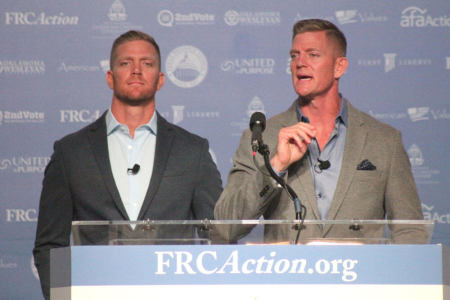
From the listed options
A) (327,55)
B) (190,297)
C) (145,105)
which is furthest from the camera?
(145,105)

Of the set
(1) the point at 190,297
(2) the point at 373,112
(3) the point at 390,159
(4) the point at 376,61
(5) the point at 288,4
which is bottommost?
(1) the point at 190,297

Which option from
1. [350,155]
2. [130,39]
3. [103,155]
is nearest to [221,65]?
[130,39]

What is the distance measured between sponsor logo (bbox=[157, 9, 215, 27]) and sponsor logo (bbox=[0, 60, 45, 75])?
0.87 meters

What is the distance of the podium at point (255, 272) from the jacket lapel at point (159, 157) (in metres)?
2.15

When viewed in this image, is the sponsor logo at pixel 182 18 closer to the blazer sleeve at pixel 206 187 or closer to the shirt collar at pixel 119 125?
the shirt collar at pixel 119 125

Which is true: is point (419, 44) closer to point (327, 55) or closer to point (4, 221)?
point (327, 55)

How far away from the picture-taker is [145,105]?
17.2 feet

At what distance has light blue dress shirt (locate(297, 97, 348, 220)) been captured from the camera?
4.04 m

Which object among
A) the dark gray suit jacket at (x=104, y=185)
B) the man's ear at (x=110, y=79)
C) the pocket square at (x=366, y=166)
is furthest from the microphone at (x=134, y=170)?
the pocket square at (x=366, y=166)

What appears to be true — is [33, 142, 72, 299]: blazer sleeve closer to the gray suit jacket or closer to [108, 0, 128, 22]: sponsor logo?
[108, 0, 128, 22]: sponsor logo

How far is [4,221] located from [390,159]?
103 inches

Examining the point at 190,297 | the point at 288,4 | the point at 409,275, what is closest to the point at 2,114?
the point at 288,4

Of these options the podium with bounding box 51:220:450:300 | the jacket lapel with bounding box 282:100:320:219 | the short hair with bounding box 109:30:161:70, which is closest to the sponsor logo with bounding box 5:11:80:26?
the short hair with bounding box 109:30:161:70

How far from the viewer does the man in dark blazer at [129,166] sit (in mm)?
4848
